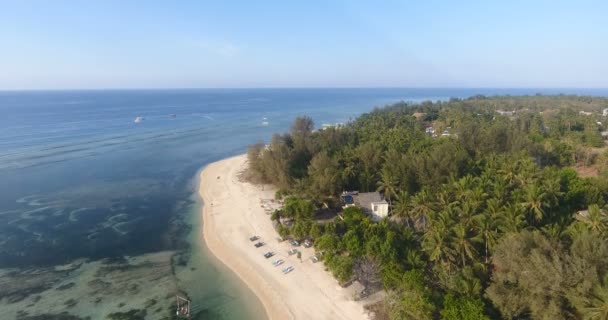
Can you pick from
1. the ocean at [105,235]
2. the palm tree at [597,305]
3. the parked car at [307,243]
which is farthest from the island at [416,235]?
the ocean at [105,235]

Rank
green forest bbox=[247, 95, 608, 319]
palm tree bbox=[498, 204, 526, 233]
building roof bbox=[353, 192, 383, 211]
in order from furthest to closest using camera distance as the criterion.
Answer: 1. building roof bbox=[353, 192, 383, 211]
2. palm tree bbox=[498, 204, 526, 233]
3. green forest bbox=[247, 95, 608, 319]

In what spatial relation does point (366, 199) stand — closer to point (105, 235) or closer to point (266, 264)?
point (266, 264)

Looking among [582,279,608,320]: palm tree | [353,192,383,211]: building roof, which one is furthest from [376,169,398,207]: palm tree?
[582,279,608,320]: palm tree

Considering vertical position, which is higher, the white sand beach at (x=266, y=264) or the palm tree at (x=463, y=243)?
the palm tree at (x=463, y=243)

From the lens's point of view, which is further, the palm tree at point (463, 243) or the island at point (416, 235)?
the palm tree at point (463, 243)

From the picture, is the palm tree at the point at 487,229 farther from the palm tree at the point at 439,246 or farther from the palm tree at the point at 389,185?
the palm tree at the point at 389,185

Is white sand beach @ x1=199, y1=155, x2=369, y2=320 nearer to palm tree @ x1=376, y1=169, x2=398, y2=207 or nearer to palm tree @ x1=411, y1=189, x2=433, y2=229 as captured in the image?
palm tree @ x1=411, y1=189, x2=433, y2=229
